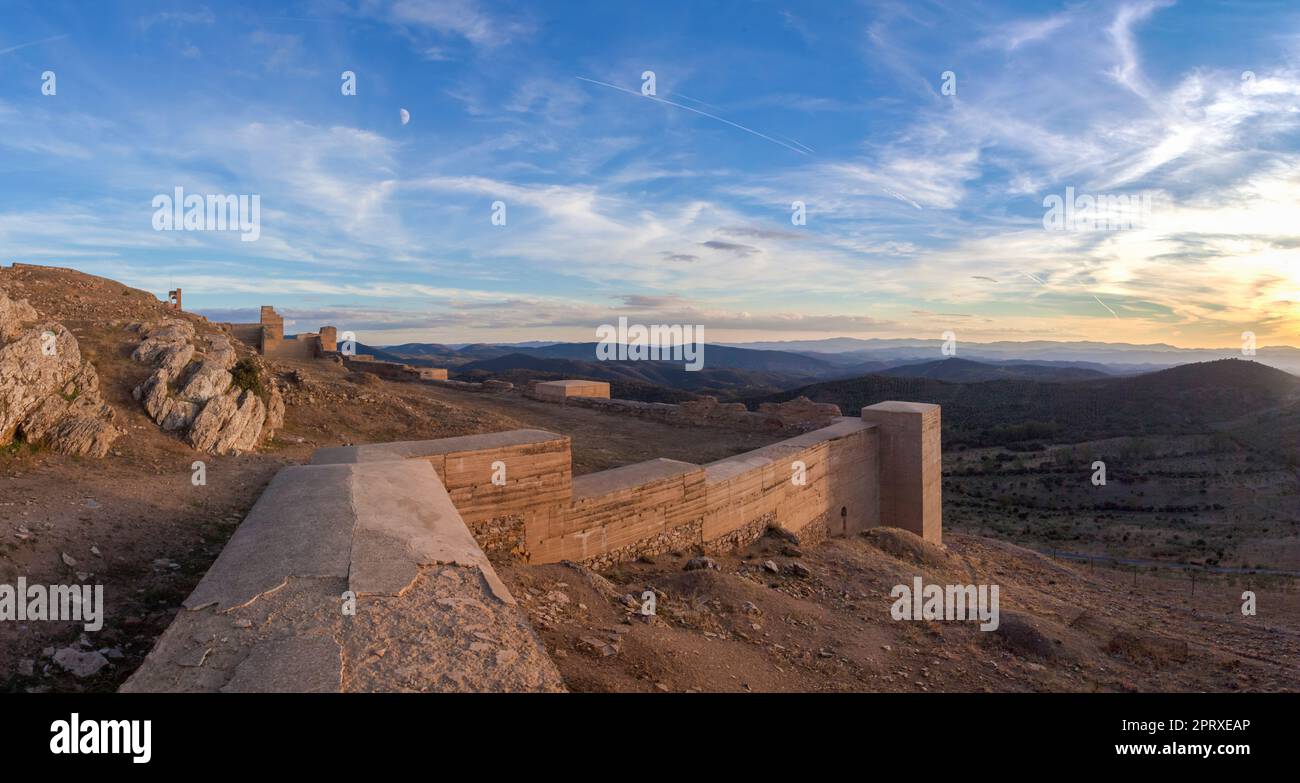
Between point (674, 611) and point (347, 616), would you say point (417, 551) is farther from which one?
point (674, 611)

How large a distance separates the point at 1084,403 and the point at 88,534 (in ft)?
178

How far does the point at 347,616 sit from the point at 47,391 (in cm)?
744

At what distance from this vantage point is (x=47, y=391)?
24.1 feet

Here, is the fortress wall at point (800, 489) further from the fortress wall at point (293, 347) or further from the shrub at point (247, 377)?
the fortress wall at point (293, 347)

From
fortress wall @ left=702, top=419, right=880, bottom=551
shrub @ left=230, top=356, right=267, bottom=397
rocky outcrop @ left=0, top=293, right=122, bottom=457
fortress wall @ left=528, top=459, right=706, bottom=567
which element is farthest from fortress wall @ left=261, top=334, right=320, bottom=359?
fortress wall @ left=528, top=459, right=706, bottom=567

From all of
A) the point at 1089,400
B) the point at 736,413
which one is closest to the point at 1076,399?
the point at 1089,400

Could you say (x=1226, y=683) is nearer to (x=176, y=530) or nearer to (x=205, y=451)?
(x=176, y=530)

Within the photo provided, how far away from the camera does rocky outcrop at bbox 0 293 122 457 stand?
6.89 m

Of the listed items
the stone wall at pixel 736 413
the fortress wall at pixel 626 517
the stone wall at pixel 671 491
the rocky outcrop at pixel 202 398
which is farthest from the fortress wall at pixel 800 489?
the rocky outcrop at pixel 202 398

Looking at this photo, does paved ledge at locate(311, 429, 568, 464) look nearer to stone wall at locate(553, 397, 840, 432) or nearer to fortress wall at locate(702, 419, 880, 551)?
fortress wall at locate(702, 419, 880, 551)

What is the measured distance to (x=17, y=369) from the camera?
7.15m

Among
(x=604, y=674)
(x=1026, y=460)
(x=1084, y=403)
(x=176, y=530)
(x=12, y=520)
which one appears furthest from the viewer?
(x=1084, y=403)

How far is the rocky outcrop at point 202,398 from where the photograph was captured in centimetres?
850
